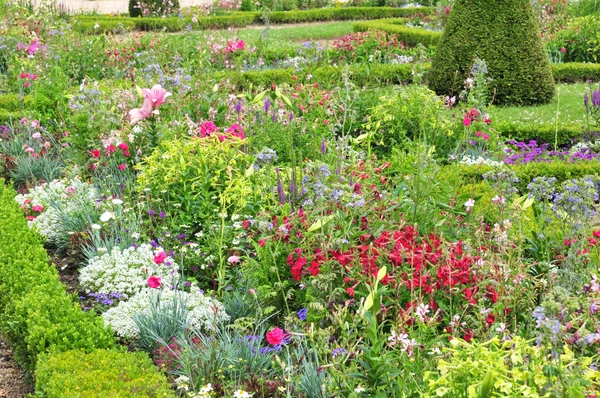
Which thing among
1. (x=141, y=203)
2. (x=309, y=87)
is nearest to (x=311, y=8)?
(x=309, y=87)

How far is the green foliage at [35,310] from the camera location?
403 centimetres

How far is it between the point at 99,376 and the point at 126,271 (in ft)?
4.36

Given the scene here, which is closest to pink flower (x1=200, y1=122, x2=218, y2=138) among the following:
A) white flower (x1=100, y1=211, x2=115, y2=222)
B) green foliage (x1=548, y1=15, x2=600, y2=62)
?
white flower (x1=100, y1=211, x2=115, y2=222)

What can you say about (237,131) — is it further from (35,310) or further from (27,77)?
(27,77)

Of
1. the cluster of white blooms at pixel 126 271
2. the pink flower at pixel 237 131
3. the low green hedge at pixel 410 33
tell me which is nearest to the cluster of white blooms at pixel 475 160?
the pink flower at pixel 237 131

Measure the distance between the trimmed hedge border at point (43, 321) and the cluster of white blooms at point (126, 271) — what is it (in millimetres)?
250

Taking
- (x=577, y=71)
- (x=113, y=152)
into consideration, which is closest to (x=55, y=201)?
(x=113, y=152)

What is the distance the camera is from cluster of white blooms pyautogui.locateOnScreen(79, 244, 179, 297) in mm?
4840

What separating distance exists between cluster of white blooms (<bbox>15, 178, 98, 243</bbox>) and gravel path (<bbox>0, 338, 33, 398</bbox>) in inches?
44.0

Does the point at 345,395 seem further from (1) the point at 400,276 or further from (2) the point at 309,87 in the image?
(2) the point at 309,87

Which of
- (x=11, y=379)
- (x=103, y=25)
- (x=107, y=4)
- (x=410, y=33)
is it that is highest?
(x=107, y=4)

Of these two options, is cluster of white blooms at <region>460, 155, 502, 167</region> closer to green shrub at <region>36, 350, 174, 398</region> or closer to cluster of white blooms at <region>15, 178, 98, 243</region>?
cluster of white blooms at <region>15, 178, 98, 243</region>

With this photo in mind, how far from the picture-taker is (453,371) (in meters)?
2.90

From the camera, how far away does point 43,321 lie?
4.11 metres
